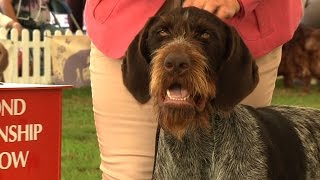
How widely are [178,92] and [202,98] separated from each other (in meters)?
0.08

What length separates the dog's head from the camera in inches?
96.0

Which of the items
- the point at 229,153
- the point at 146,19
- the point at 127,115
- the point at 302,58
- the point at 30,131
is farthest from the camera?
the point at 302,58

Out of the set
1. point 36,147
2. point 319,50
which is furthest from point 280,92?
point 36,147

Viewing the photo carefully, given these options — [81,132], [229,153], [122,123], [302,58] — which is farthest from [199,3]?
[302,58]

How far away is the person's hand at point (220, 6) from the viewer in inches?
106

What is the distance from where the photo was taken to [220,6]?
2713 millimetres

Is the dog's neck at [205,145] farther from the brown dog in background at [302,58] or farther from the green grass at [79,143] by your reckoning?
the brown dog in background at [302,58]

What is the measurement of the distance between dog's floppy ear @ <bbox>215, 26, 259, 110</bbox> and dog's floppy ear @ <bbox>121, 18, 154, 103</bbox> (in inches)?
10.6

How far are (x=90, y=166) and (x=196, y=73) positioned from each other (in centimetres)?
340

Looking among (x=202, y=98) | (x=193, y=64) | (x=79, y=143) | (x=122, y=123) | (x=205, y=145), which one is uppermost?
(x=193, y=64)

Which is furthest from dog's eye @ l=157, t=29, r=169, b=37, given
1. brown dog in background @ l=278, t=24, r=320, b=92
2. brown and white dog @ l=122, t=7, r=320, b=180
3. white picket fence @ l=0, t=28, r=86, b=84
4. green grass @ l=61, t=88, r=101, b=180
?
brown dog in background @ l=278, t=24, r=320, b=92

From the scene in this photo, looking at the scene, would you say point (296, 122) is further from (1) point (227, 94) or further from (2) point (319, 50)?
(2) point (319, 50)

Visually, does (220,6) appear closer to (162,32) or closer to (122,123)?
(162,32)

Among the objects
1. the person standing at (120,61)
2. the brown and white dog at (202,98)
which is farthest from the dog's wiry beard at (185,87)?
the person standing at (120,61)
